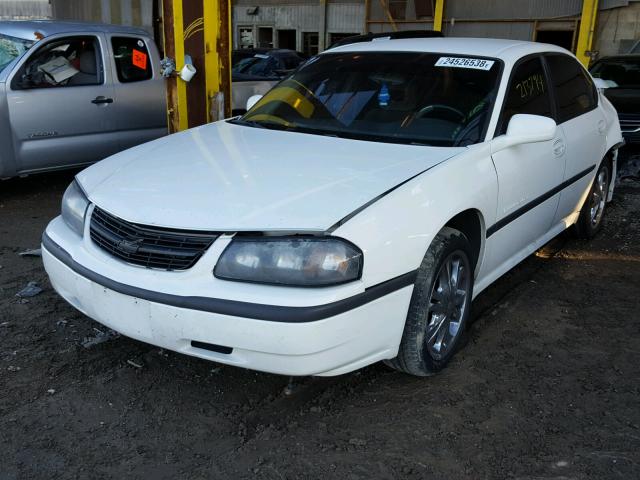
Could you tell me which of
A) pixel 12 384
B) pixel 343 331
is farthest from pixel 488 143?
pixel 12 384

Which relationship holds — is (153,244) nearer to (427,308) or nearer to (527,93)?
(427,308)

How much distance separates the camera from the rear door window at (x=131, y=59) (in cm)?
674

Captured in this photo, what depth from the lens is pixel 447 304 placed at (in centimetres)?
316

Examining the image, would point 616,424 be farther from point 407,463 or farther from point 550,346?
point 407,463

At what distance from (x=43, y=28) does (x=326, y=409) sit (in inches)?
204

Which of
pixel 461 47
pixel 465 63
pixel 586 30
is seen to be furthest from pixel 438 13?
pixel 465 63

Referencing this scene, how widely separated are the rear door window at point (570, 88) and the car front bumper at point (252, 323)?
7.68ft

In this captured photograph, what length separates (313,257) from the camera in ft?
8.02

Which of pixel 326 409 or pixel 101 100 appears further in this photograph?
pixel 101 100

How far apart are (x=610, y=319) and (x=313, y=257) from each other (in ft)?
7.85

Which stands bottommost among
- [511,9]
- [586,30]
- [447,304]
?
Answer: [447,304]

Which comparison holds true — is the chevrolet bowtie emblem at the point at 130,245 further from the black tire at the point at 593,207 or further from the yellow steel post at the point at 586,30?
the yellow steel post at the point at 586,30

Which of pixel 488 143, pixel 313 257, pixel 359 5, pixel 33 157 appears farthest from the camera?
pixel 359 5

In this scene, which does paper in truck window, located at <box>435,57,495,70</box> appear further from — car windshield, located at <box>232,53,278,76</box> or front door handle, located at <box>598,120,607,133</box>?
car windshield, located at <box>232,53,278,76</box>
